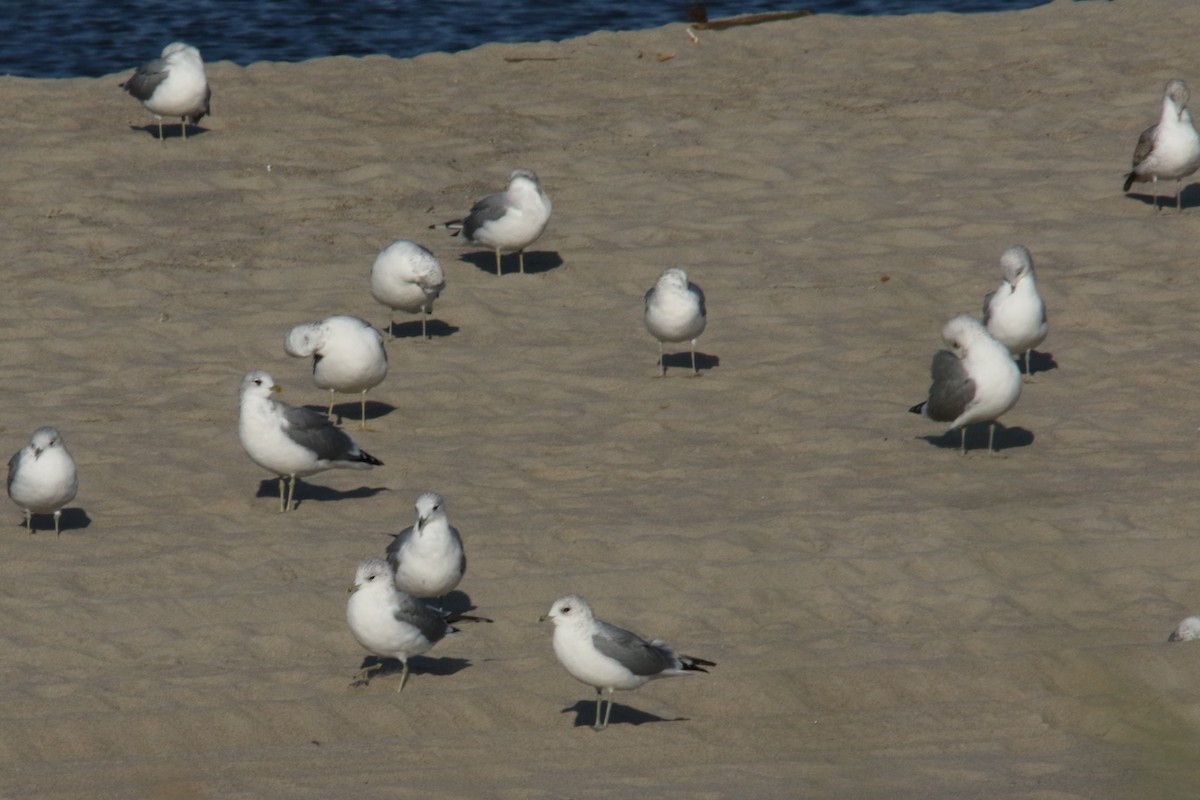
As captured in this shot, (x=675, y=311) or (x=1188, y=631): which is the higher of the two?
(x=675, y=311)

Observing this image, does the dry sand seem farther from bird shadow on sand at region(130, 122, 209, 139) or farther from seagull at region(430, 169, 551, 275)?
seagull at region(430, 169, 551, 275)

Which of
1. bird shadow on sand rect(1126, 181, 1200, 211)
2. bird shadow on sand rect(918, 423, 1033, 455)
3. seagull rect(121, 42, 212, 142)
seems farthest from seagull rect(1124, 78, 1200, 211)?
seagull rect(121, 42, 212, 142)

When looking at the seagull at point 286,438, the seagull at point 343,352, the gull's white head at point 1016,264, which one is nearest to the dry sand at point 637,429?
the seagull at point 286,438

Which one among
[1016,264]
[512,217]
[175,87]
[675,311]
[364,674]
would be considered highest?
[175,87]

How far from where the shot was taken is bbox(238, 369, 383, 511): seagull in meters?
10.7

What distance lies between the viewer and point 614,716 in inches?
328

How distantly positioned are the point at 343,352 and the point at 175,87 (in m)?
6.53

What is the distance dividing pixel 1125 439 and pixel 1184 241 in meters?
4.07

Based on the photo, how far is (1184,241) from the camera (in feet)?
49.3

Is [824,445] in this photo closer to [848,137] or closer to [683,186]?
[683,186]

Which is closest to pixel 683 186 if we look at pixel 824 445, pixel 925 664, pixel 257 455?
pixel 824 445

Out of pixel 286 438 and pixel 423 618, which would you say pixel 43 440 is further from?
pixel 423 618

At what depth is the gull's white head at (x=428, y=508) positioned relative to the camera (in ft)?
29.9

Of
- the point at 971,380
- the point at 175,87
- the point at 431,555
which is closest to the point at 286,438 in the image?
the point at 431,555
